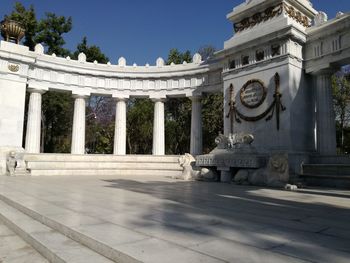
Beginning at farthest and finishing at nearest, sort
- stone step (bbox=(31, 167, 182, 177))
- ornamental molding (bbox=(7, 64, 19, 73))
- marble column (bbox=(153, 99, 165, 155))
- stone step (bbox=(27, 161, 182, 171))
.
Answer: marble column (bbox=(153, 99, 165, 155)), ornamental molding (bbox=(7, 64, 19, 73)), stone step (bbox=(27, 161, 182, 171)), stone step (bbox=(31, 167, 182, 177))

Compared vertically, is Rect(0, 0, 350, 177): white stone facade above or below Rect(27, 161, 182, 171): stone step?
above

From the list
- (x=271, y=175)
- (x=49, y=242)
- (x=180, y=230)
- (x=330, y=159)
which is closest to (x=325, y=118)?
(x=330, y=159)

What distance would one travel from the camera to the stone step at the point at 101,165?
87.4ft

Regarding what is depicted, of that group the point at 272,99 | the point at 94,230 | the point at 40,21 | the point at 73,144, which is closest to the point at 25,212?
the point at 94,230

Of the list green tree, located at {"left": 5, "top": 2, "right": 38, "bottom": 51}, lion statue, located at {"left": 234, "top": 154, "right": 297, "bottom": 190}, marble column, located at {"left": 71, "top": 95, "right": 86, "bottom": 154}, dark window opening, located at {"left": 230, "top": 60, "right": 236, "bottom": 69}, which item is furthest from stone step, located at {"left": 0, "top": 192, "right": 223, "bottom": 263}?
green tree, located at {"left": 5, "top": 2, "right": 38, "bottom": 51}

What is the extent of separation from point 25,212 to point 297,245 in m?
7.67

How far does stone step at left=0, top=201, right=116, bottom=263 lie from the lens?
5598 mm

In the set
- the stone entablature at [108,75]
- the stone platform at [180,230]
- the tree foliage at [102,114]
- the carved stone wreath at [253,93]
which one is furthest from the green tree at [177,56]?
the stone platform at [180,230]

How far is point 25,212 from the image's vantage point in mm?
9633

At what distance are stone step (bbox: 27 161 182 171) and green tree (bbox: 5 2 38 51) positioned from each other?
1106 inches

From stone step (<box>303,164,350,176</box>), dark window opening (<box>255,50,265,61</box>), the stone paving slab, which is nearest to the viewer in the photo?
the stone paving slab

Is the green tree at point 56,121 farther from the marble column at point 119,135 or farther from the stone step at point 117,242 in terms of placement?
the stone step at point 117,242

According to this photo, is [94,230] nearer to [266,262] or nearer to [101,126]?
[266,262]

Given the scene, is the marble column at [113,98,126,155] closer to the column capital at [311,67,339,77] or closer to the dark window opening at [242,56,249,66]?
the dark window opening at [242,56,249,66]
